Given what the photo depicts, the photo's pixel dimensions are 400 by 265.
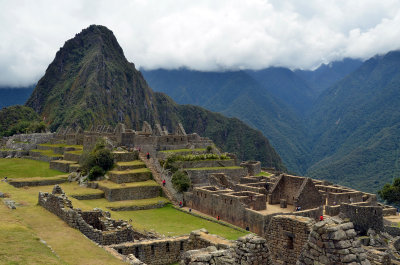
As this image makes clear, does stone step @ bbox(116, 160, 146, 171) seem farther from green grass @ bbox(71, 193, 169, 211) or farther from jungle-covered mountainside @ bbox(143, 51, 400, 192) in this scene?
jungle-covered mountainside @ bbox(143, 51, 400, 192)

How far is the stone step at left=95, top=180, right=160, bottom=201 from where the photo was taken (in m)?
28.2

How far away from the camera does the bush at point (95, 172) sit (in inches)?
1264

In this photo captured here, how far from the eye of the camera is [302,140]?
15962 centimetres

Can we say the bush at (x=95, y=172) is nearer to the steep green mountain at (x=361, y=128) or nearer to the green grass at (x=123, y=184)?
the green grass at (x=123, y=184)

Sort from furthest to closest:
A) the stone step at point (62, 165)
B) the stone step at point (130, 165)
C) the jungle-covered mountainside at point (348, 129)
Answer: the jungle-covered mountainside at point (348, 129), the stone step at point (62, 165), the stone step at point (130, 165)

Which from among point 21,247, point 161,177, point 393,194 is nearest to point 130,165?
point 161,177

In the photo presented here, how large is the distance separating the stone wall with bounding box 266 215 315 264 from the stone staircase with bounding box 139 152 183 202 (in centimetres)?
2174

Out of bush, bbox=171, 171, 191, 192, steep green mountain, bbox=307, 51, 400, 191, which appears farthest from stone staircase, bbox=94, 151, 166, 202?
steep green mountain, bbox=307, 51, 400, 191

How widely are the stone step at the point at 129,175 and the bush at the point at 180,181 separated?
328 centimetres

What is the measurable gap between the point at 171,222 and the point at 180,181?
253 inches

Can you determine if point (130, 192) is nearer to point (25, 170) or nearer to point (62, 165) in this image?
point (62, 165)

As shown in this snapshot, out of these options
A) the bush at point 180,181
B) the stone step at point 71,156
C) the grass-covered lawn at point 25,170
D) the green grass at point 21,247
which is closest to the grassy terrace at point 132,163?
the bush at point 180,181

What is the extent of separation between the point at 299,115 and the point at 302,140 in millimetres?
37937

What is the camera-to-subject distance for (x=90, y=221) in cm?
1380
